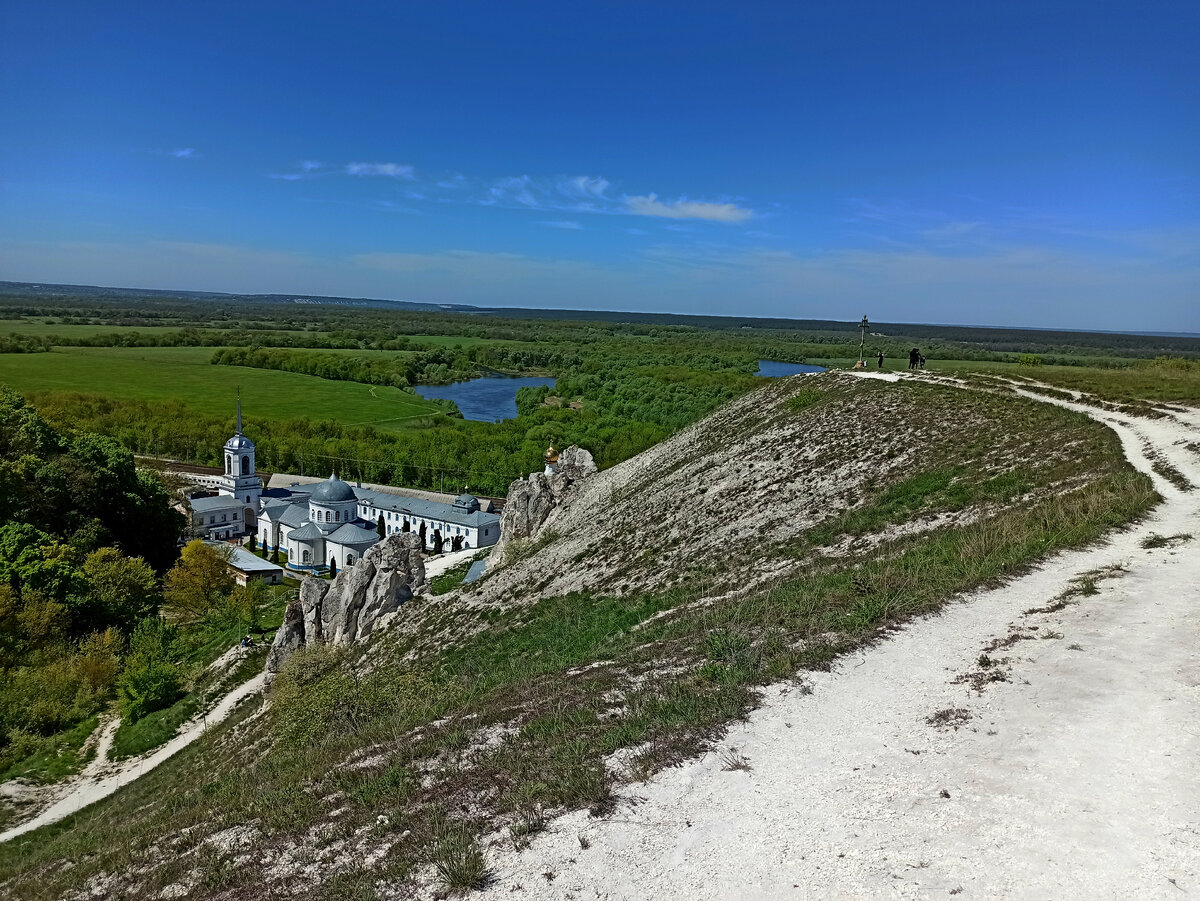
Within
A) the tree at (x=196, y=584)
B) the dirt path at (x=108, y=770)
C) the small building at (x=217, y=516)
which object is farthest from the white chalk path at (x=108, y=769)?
the small building at (x=217, y=516)

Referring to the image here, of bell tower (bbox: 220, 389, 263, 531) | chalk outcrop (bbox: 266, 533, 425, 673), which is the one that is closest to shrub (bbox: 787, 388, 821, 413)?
chalk outcrop (bbox: 266, 533, 425, 673)

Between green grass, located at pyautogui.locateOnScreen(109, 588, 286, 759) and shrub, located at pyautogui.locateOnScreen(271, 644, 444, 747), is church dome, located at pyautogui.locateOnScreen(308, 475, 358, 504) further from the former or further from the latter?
shrub, located at pyautogui.locateOnScreen(271, 644, 444, 747)

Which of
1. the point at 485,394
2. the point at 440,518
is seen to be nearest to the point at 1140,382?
the point at 440,518

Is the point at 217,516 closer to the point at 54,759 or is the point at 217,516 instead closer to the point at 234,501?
the point at 234,501

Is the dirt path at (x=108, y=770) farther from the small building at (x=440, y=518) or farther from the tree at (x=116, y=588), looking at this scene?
the small building at (x=440, y=518)

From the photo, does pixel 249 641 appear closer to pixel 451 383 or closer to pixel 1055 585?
pixel 1055 585
